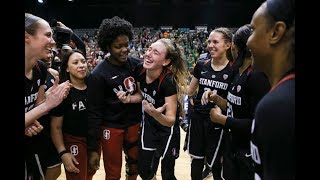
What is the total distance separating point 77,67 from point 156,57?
71 centimetres

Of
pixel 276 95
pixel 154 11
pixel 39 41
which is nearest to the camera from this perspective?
pixel 276 95

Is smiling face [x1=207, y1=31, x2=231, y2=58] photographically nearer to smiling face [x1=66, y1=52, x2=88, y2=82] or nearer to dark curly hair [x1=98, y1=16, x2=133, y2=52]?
dark curly hair [x1=98, y1=16, x2=133, y2=52]

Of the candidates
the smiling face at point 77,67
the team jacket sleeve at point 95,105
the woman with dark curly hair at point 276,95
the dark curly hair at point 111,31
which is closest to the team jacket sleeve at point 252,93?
the woman with dark curly hair at point 276,95

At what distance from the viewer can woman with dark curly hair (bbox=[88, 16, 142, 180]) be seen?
10.2ft

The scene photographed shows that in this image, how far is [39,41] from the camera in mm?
2273

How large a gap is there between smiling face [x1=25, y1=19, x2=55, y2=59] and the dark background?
14463 mm

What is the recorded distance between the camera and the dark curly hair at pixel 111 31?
3209 millimetres

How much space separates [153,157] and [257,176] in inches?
83.7

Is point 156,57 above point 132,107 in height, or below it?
above

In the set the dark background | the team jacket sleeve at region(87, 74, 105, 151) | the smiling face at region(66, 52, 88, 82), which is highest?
the dark background

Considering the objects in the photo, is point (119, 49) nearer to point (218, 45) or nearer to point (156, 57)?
Answer: point (156, 57)

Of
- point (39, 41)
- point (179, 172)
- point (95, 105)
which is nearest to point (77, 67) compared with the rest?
point (95, 105)

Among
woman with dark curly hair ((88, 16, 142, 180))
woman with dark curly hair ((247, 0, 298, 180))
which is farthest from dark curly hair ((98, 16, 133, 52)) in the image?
woman with dark curly hair ((247, 0, 298, 180))

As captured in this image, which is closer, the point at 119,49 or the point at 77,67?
the point at 119,49
